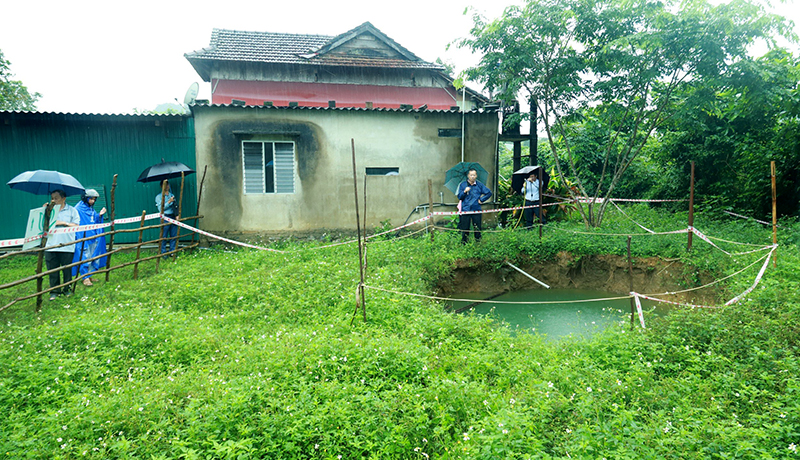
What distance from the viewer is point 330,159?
35.4 ft

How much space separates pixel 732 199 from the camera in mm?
11344

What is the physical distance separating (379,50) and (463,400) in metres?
15.3

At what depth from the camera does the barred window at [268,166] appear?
34.3 ft

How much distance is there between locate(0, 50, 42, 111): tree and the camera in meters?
19.7

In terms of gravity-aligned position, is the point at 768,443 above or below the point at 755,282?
below

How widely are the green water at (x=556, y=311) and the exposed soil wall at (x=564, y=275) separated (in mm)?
177

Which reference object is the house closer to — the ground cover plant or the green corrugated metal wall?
the green corrugated metal wall

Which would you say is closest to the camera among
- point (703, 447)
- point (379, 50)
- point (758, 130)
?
point (703, 447)

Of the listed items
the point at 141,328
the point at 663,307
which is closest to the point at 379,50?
the point at 663,307

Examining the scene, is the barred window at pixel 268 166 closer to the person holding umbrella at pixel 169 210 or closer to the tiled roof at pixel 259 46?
the person holding umbrella at pixel 169 210

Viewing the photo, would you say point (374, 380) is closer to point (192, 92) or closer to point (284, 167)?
point (284, 167)

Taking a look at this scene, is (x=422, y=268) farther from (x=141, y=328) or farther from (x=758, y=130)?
(x=758, y=130)

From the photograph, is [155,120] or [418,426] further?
[155,120]

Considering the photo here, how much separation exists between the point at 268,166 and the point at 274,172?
20 cm
